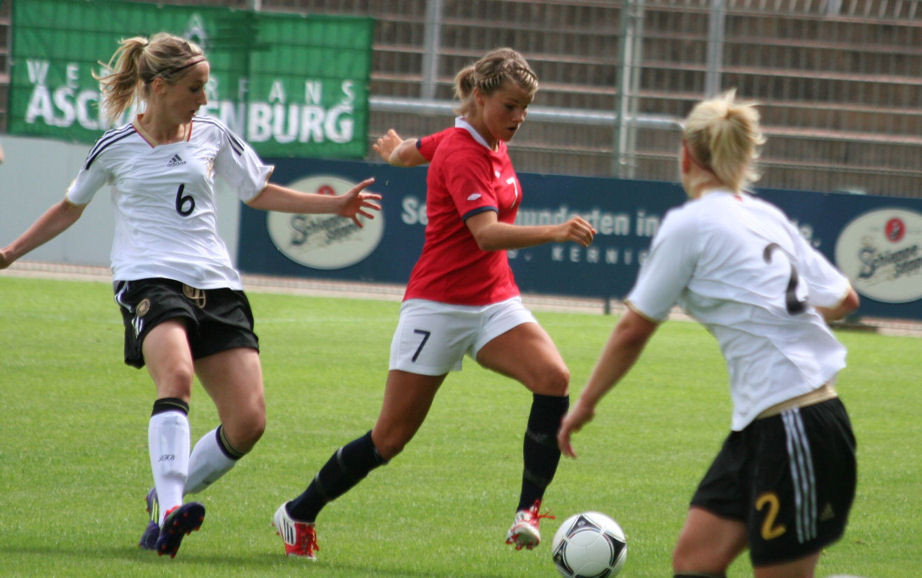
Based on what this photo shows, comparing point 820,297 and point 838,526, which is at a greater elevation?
point 820,297

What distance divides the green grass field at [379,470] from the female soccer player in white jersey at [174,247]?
0.47 metres

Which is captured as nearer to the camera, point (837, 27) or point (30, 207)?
point (30, 207)

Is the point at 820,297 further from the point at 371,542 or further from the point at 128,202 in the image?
the point at 128,202

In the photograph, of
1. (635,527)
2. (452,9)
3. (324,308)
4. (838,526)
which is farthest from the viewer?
(452,9)

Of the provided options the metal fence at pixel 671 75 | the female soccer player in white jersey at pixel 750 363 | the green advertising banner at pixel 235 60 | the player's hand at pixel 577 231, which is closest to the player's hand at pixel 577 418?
the female soccer player in white jersey at pixel 750 363

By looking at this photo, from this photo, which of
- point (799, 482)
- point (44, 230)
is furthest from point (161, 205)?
point (799, 482)

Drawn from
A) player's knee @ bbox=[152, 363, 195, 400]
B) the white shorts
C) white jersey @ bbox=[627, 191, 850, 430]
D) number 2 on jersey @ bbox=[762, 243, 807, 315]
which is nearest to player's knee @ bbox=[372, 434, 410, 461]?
the white shorts

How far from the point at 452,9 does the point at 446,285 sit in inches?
470

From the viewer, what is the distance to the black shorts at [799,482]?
132 inches

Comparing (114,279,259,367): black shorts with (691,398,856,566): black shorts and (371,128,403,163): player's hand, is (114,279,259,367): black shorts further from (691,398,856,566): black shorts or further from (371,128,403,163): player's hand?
(691,398,856,566): black shorts

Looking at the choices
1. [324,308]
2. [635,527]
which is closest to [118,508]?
[635,527]

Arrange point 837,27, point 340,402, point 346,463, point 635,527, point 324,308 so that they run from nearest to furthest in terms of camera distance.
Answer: point 346,463, point 635,527, point 340,402, point 324,308, point 837,27

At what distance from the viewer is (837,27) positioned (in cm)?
1560

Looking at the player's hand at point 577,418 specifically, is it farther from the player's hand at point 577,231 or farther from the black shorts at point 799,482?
the player's hand at point 577,231
